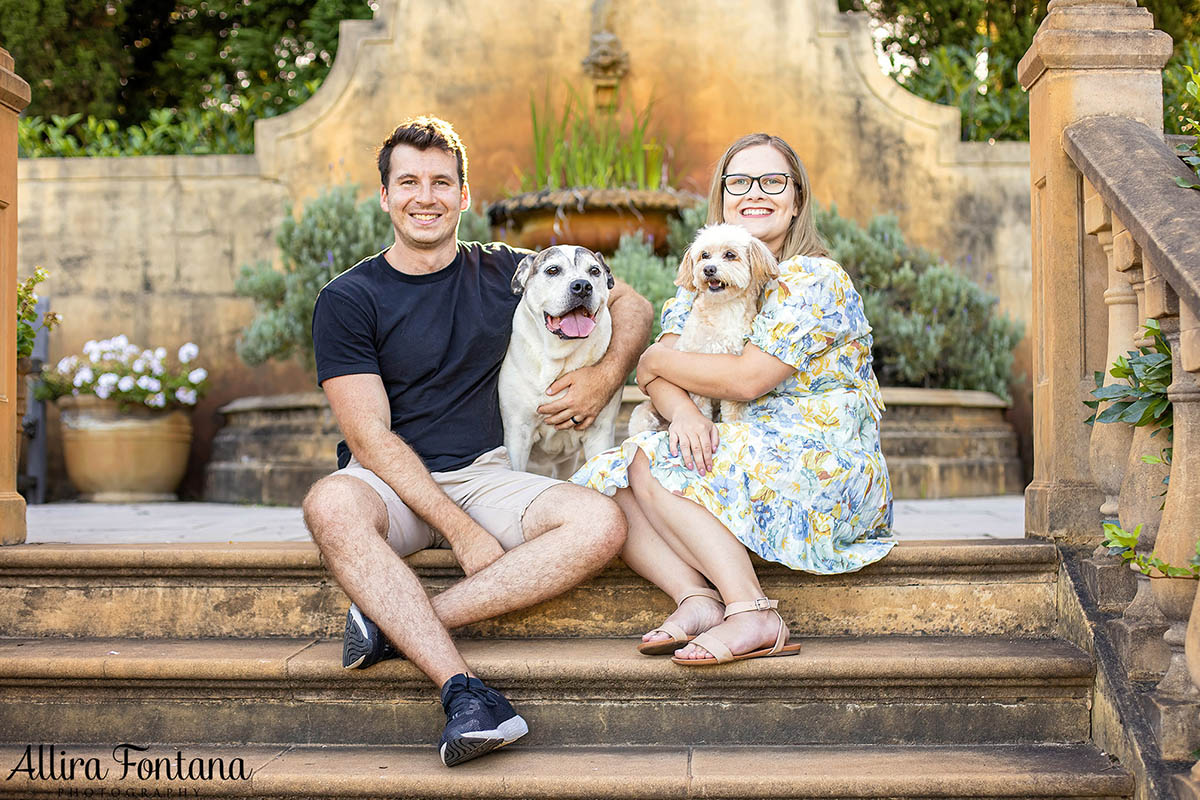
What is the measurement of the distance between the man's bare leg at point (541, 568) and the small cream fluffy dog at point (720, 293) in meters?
0.54

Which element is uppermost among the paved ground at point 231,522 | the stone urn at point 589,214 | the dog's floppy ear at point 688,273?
the stone urn at point 589,214

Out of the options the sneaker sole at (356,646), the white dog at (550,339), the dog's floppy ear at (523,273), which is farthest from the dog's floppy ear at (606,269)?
the sneaker sole at (356,646)

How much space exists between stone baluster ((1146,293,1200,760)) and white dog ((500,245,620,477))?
153 cm

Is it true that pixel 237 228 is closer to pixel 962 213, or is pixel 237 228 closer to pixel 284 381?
pixel 284 381

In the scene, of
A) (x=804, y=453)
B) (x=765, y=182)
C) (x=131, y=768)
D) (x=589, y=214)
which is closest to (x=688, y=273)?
(x=765, y=182)

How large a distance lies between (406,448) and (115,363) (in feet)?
Answer: 14.6

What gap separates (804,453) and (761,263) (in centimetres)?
55

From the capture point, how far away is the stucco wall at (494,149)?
24.0 ft

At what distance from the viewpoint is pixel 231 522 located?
4.84 m

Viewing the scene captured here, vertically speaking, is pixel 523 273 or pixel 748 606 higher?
pixel 523 273

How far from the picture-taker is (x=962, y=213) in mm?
7391

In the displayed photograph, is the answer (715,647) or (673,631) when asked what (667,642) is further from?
(715,647)

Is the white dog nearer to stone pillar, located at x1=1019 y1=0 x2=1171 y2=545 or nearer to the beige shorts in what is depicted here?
the beige shorts

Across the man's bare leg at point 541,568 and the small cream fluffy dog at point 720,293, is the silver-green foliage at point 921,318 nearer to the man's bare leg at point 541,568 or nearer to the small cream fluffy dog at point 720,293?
the small cream fluffy dog at point 720,293
